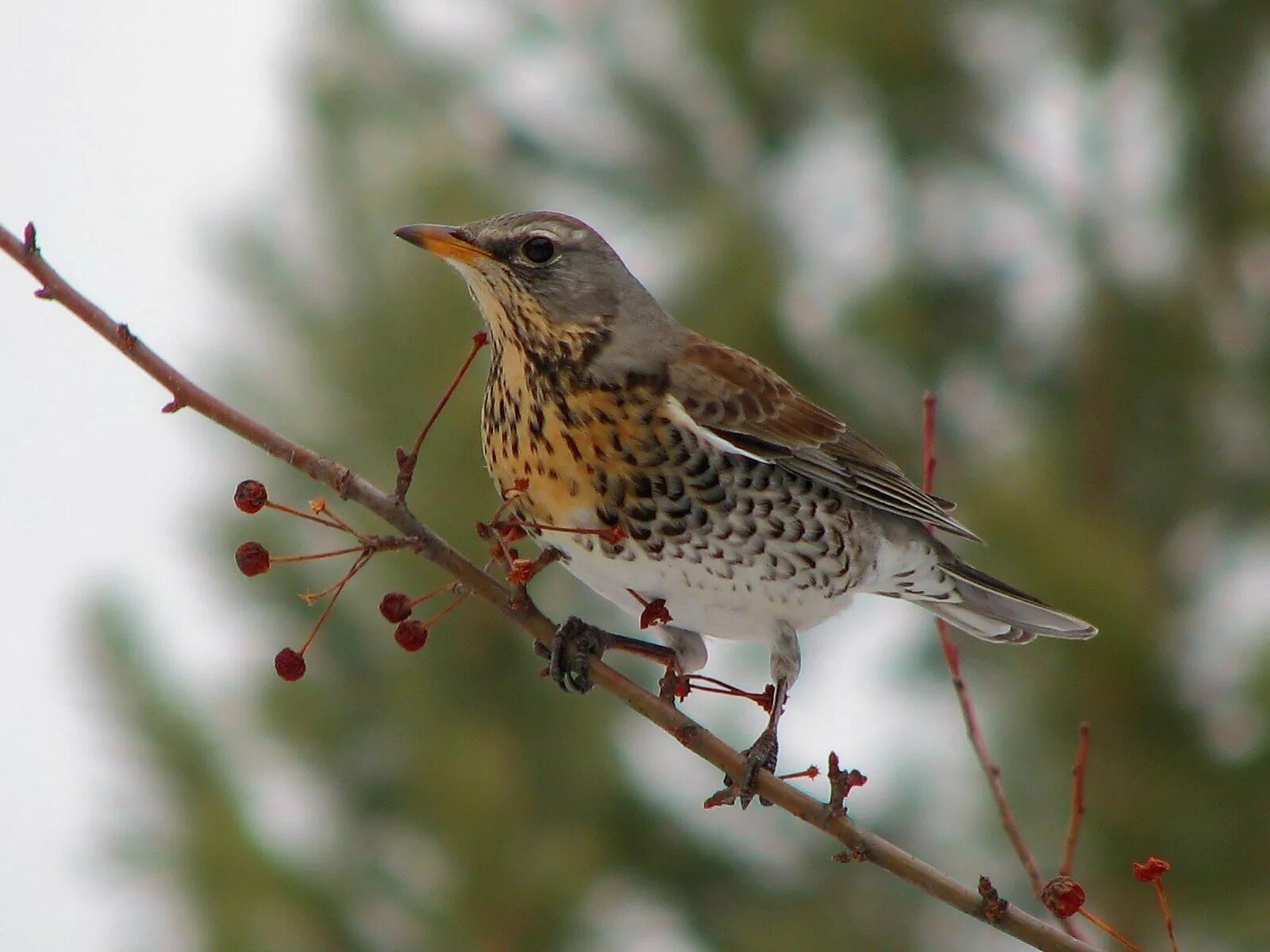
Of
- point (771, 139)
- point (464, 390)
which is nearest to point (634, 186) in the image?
point (771, 139)

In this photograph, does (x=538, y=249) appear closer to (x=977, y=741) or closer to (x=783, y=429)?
(x=783, y=429)

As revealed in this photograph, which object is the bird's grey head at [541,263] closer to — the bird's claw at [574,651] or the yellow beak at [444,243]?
the yellow beak at [444,243]

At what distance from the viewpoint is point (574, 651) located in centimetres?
159

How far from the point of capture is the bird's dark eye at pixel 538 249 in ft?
6.39

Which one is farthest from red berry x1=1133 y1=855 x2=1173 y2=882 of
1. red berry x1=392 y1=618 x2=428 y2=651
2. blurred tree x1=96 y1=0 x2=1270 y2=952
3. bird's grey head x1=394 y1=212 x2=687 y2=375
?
blurred tree x1=96 y1=0 x2=1270 y2=952

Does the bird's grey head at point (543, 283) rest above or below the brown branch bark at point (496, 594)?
above

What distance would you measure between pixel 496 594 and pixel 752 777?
331 mm

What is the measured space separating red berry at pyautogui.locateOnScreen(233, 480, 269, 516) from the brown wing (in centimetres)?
79

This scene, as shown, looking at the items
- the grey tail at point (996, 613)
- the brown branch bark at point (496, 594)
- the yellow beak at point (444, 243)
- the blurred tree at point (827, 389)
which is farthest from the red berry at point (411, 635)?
the blurred tree at point (827, 389)

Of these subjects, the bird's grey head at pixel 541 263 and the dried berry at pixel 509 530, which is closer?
the dried berry at pixel 509 530

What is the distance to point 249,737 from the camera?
12.0ft

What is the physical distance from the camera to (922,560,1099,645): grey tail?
2.29m

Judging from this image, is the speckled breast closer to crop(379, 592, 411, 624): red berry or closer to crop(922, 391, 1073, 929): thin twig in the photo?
crop(922, 391, 1073, 929): thin twig

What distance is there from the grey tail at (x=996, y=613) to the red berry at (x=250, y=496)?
131 centimetres
